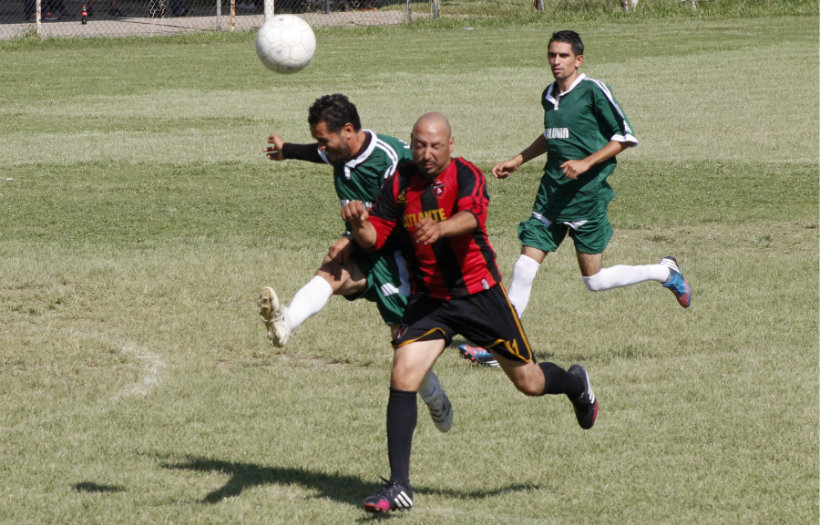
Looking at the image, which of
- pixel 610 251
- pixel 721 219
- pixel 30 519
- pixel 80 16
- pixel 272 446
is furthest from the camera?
pixel 80 16

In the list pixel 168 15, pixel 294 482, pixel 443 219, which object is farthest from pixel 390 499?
pixel 168 15

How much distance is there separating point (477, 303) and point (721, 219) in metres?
8.44

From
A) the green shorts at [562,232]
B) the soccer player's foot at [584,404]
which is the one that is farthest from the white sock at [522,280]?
the soccer player's foot at [584,404]

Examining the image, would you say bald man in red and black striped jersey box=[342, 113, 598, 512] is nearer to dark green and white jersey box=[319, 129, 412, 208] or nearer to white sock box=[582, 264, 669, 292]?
dark green and white jersey box=[319, 129, 412, 208]

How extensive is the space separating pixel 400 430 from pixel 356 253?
4.42 feet

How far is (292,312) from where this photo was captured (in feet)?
21.2

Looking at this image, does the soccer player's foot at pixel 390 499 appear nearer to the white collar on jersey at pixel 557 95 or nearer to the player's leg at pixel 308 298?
the player's leg at pixel 308 298

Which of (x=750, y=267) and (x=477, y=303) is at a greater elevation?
(x=477, y=303)

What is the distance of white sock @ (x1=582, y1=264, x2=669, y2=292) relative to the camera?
9.22m

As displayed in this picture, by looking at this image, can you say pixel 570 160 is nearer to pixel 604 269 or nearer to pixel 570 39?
pixel 570 39

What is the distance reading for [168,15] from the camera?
3891 centimetres

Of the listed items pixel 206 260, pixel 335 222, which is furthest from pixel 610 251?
pixel 206 260

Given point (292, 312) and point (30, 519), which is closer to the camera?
point (30, 519)

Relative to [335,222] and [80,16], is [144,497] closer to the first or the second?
[335,222]
